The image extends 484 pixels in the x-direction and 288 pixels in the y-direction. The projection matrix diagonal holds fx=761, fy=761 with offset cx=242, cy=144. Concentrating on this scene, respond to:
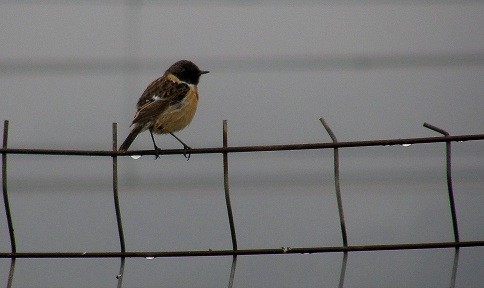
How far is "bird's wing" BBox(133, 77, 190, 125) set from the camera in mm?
5945

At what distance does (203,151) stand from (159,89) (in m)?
3.79

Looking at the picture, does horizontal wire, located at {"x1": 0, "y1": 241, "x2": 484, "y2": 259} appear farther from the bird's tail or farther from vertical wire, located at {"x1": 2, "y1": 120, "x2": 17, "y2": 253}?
the bird's tail

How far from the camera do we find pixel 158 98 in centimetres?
618

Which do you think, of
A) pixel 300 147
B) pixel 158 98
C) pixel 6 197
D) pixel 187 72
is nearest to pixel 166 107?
pixel 158 98

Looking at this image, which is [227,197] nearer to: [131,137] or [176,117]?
[131,137]

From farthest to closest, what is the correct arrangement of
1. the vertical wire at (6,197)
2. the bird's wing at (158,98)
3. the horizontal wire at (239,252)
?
the bird's wing at (158,98) < the horizontal wire at (239,252) < the vertical wire at (6,197)

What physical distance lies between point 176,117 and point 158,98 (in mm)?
213

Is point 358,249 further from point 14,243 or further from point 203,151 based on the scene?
point 14,243

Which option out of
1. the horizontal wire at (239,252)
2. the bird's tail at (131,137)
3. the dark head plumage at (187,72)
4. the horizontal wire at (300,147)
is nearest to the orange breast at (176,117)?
the bird's tail at (131,137)

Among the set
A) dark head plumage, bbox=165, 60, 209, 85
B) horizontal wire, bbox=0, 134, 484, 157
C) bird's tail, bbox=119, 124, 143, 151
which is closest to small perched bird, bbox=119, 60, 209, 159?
bird's tail, bbox=119, 124, 143, 151

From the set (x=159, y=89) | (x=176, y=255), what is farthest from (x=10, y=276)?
(x=159, y=89)

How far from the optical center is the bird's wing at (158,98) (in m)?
5.95

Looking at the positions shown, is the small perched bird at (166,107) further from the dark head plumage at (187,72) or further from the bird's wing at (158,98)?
the dark head plumage at (187,72)

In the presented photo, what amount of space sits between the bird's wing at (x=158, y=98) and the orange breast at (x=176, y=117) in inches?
1.8
